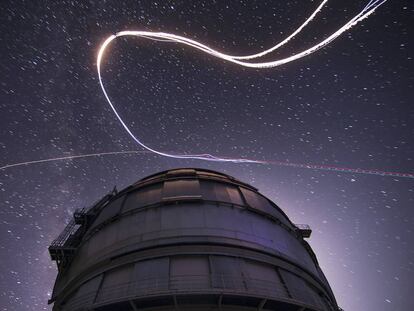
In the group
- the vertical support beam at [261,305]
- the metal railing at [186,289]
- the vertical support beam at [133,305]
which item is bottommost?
the vertical support beam at [133,305]

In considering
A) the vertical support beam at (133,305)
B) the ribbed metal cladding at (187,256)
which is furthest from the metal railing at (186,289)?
the vertical support beam at (133,305)

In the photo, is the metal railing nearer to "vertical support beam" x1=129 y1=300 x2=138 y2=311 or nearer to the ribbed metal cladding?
the ribbed metal cladding

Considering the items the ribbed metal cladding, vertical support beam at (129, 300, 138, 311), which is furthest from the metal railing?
vertical support beam at (129, 300, 138, 311)

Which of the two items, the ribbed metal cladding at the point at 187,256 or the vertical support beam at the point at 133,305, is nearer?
the vertical support beam at the point at 133,305

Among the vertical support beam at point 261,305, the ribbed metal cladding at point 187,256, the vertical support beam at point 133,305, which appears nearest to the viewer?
the vertical support beam at point 133,305

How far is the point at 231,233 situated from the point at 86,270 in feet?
17.7

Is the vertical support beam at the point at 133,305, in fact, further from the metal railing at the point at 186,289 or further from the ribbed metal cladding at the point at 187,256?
the metal railing at the point at 186,289

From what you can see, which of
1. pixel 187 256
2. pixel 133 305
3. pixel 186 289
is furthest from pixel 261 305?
pixel 133 305

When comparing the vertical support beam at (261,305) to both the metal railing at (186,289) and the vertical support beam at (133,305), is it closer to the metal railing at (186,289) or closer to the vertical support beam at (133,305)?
the metal railing at (186,289)

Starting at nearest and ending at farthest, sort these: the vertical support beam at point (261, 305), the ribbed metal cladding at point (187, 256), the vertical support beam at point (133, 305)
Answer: the vertical support beam at point (133, 305) < the vertical support beam at point (261, 305) < the ribbed metal cladding at point (187, 256)

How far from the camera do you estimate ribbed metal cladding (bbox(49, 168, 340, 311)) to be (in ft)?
28.0

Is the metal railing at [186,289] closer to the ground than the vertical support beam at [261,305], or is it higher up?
higher up

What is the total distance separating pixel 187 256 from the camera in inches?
389

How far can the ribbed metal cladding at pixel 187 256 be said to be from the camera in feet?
28.0
